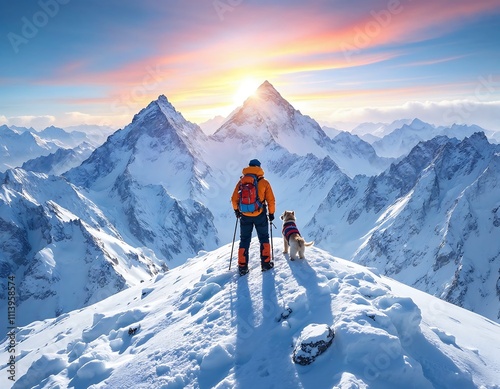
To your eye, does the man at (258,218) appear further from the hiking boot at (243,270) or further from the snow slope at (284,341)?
the snow slope at (284,341)

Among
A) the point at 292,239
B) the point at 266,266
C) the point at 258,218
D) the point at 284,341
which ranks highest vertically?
the point at 258,218

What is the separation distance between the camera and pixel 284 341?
8.94m

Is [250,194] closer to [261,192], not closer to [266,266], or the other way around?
[261,192]

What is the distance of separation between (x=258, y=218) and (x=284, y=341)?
5.45 metres

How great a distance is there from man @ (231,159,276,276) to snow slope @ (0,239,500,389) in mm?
614

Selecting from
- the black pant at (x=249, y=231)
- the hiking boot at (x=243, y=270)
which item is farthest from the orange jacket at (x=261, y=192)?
the hiking boot at (x=243, y=270)

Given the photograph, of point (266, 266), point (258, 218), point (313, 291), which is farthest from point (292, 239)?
point (313, 291)

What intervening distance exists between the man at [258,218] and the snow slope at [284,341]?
61 centimetres

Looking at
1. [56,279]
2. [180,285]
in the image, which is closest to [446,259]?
[56,279]

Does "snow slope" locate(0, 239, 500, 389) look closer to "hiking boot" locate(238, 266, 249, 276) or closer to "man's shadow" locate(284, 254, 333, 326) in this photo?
"man's shadow" locate(284, 254, 333, 326)

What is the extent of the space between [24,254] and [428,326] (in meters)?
212

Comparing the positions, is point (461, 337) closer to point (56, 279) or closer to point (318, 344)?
point (318, 344)

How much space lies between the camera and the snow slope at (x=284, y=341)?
7.81m

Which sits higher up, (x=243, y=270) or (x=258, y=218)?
(x=258, y=218)
